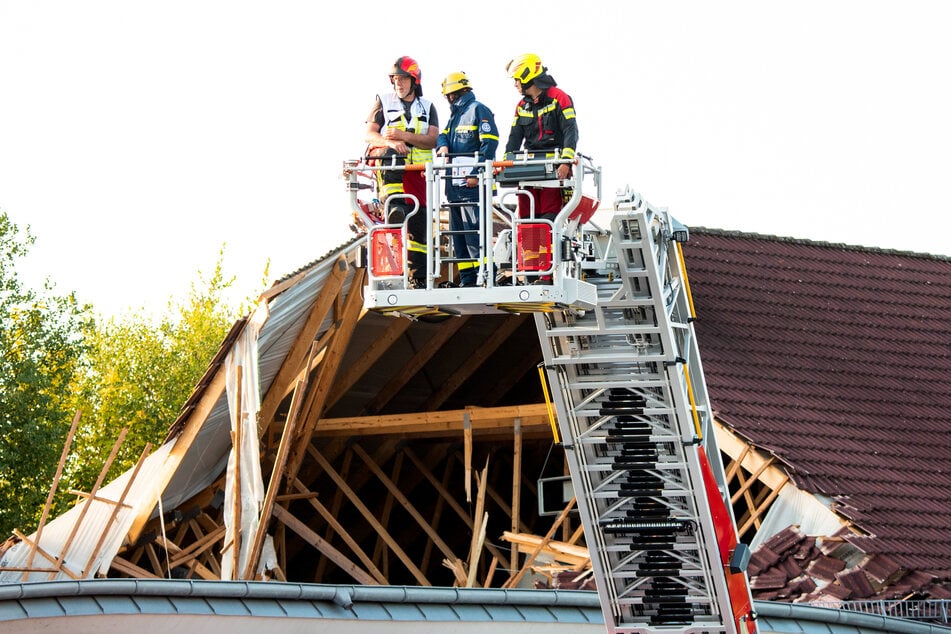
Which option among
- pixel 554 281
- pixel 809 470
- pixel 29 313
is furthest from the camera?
pixel 29 313

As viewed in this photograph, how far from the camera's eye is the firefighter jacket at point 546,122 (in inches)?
441

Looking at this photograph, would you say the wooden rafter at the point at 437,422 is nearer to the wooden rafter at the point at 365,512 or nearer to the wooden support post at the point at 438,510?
the wooden rafter at the point at 365,512

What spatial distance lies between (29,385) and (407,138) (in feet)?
95.1

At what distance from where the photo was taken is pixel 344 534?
20797mm

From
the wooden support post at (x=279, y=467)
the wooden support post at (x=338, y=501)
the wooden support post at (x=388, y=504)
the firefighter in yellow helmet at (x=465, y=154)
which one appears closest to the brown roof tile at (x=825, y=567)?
the wooden support post at (x=279, y=467)

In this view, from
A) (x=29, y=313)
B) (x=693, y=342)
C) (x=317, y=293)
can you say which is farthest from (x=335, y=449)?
(x=29, y=313)

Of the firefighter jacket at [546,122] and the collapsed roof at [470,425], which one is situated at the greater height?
the firefighter jacket at [546,122]

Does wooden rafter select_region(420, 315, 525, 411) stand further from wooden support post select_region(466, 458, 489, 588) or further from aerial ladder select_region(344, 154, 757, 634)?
aerial ladder select_region(344, 154, 757, 634)

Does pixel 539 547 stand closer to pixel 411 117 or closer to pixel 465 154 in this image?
pixel 465 154

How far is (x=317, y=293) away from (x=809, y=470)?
6.51 metres

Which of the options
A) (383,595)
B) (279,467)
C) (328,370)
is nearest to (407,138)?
(383,595)

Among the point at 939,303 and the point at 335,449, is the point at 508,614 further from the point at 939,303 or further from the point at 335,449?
the point at 939,303

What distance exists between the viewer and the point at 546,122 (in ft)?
37.2

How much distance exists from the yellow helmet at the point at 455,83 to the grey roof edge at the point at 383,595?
4480 millimetres
